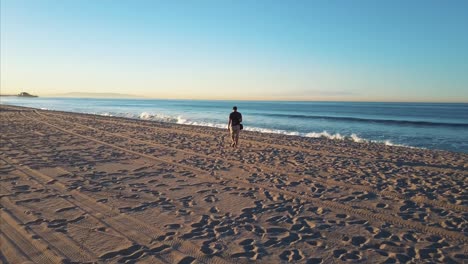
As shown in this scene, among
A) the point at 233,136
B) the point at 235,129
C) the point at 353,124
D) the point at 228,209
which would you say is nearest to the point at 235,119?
the point at 235,129

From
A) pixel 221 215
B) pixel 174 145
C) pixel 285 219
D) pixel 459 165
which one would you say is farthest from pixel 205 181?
pixel 459 165

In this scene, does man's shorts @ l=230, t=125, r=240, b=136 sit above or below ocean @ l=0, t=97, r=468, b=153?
above

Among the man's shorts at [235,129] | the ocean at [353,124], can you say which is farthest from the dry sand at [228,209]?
the ocean at [353,124]

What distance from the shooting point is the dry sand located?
15.4ft

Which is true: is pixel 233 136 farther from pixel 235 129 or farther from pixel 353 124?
pixel 353 124

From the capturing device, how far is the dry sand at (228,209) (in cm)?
469

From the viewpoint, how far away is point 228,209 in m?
6.46

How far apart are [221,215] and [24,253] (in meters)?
3.08

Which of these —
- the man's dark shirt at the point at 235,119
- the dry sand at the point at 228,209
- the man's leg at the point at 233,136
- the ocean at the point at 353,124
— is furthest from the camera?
the ocean at the point at 353,124

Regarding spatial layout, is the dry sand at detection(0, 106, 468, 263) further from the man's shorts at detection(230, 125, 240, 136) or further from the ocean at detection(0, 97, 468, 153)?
the ocean at detection(0, 97, 468, 153)

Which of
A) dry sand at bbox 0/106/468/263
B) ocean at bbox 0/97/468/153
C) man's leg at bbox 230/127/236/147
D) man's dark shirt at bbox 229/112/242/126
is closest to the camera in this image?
dry sand at bbox 0/106/468/263

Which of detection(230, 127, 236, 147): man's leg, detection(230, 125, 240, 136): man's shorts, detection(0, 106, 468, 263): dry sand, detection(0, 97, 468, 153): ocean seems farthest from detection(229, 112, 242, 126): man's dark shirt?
detection(0, 97, 468, 153): ocean

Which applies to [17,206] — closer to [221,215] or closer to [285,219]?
[221,215]

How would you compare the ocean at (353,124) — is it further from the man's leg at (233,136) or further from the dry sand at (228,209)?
the dry sand at (228,209)
